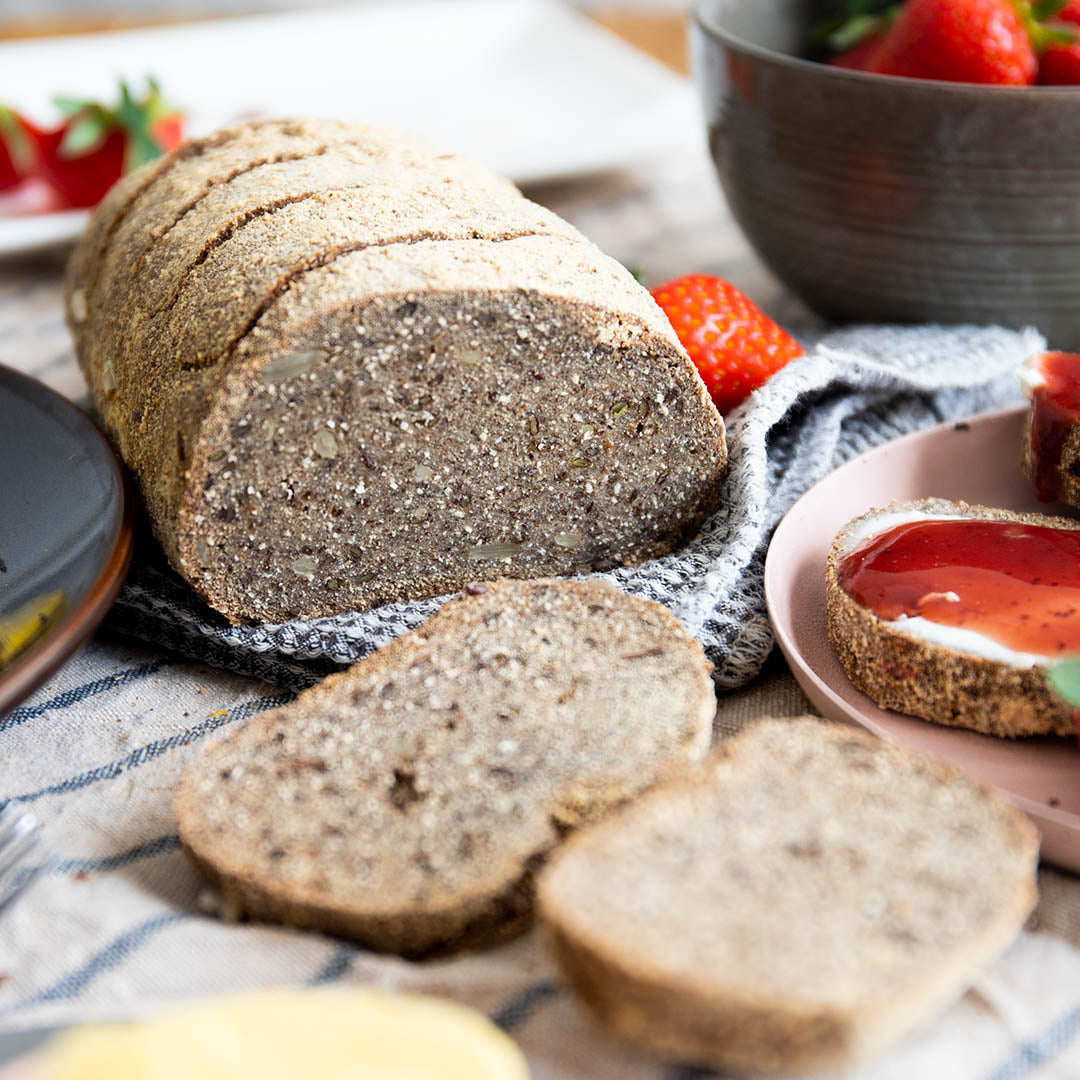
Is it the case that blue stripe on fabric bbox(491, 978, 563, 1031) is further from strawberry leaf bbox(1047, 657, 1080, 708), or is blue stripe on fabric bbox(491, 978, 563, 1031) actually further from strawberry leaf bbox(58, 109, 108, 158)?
strawberry leaf bbox(58, 109, 108, 158)

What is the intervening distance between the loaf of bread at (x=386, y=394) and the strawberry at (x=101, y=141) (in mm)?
1258

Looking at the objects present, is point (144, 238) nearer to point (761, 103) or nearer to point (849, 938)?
point (761, 103)

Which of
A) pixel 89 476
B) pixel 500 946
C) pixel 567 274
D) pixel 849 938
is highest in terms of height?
pixel 567 274

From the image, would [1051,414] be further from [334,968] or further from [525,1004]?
[334,968]

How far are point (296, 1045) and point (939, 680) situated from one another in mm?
942

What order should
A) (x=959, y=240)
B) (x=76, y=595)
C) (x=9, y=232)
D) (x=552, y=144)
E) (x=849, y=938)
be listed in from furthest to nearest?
1. (x=552, y=144)
2. (x=9, y=232)
3. (x=959, y=240)
4. (x=76, y=595)
5. (x=849, y=938)

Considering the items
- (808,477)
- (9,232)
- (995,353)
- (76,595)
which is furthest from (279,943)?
(9,232)

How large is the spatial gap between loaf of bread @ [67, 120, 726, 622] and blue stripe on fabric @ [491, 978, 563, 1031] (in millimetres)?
799

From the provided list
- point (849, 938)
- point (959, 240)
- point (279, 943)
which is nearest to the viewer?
point (849, 938)

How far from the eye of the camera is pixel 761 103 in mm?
2498

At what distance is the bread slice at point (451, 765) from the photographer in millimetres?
1370

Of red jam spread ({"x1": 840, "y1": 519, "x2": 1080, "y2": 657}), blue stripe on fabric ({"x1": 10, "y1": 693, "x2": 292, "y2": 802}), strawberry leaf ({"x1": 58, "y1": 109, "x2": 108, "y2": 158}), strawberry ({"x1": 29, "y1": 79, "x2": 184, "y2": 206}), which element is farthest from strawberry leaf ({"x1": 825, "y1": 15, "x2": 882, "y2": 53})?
blue stripe on fabric ({"x1": 10, "y1": 693, "x2": 292, "y2": 802})

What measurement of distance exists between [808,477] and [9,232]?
2155 millimetres

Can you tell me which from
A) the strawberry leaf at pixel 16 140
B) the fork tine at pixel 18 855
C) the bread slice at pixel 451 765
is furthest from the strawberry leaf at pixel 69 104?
the fork tine at pixel 18 855
